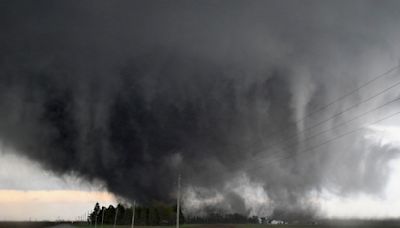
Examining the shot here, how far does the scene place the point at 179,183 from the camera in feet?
222
